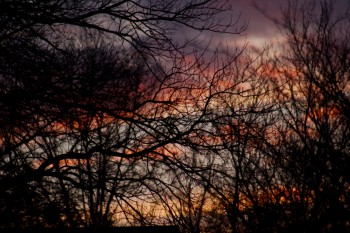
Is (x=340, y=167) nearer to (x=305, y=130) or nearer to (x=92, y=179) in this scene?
(x=305, y=130)

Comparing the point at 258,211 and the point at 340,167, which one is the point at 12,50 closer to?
the point at 340,167

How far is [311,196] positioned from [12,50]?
12.2 metres

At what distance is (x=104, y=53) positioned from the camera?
7.90 meters

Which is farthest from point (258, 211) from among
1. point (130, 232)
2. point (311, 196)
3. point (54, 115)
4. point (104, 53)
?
point (54, 115)

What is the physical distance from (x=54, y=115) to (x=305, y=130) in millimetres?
10270

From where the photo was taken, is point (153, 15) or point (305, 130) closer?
point (153, 15)

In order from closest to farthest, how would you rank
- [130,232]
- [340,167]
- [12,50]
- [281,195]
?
[12,50] < [130,232] < [340,167] < [281,195]

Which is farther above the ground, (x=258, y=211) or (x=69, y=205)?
(x=258, y=211)

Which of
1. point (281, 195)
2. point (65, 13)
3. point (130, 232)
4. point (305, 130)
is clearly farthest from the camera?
point (281, 195)

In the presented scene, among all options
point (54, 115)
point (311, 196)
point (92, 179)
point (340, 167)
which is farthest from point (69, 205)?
point (311, 196)

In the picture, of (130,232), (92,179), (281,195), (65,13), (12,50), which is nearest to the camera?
(12,50)

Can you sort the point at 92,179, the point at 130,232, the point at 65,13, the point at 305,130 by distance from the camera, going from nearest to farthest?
1. the point at 65,13
2. the point at 92,179
3. the point at 130,232
4. the point at 305,130

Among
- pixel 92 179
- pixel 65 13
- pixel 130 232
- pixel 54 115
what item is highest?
pixel 65 13

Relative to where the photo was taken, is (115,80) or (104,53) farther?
(104,53)
